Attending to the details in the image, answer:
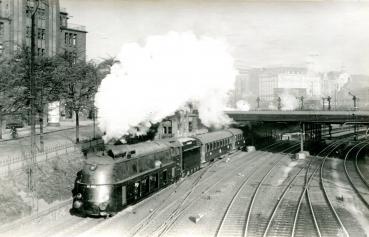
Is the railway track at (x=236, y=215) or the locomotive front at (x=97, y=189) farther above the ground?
the locomotive front at (x=97, y=189)

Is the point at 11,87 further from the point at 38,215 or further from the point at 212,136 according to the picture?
the point at 212,136

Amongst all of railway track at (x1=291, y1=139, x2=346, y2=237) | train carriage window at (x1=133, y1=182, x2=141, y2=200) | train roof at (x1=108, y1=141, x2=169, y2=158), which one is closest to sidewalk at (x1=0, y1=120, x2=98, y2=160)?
train roof at (x1=108, y1=141, x2=169, y2=158)

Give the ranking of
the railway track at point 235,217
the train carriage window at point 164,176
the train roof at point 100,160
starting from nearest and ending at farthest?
the railway track at point 235,217 < the train roof at point 100,160 < the train carriage window at point 164,176

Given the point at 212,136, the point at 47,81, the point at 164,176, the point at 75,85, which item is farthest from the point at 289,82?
the point at 164,176

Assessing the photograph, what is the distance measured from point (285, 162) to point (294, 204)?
16.3 meters

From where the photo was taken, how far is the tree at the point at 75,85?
99.0 feet

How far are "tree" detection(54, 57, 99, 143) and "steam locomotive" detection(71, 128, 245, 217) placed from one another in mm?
11167

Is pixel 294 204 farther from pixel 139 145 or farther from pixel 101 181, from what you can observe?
pixel 101 181

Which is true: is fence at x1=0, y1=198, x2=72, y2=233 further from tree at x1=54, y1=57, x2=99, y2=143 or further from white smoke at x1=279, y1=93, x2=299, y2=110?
white smoke at x1=279, y1=93, x2=299, y2=110

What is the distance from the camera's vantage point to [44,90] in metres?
29.2

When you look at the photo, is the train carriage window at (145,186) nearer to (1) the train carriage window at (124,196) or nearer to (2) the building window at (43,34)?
(1) the train carriage window at (124,196)

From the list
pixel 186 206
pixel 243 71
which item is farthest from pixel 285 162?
pixel 243 71

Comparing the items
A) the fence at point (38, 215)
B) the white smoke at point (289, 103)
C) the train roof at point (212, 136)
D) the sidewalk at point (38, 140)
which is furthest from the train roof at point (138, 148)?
the white smoke at point (289, 103)

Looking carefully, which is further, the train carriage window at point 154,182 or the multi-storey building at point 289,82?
the multi-storey building at point 289,82
